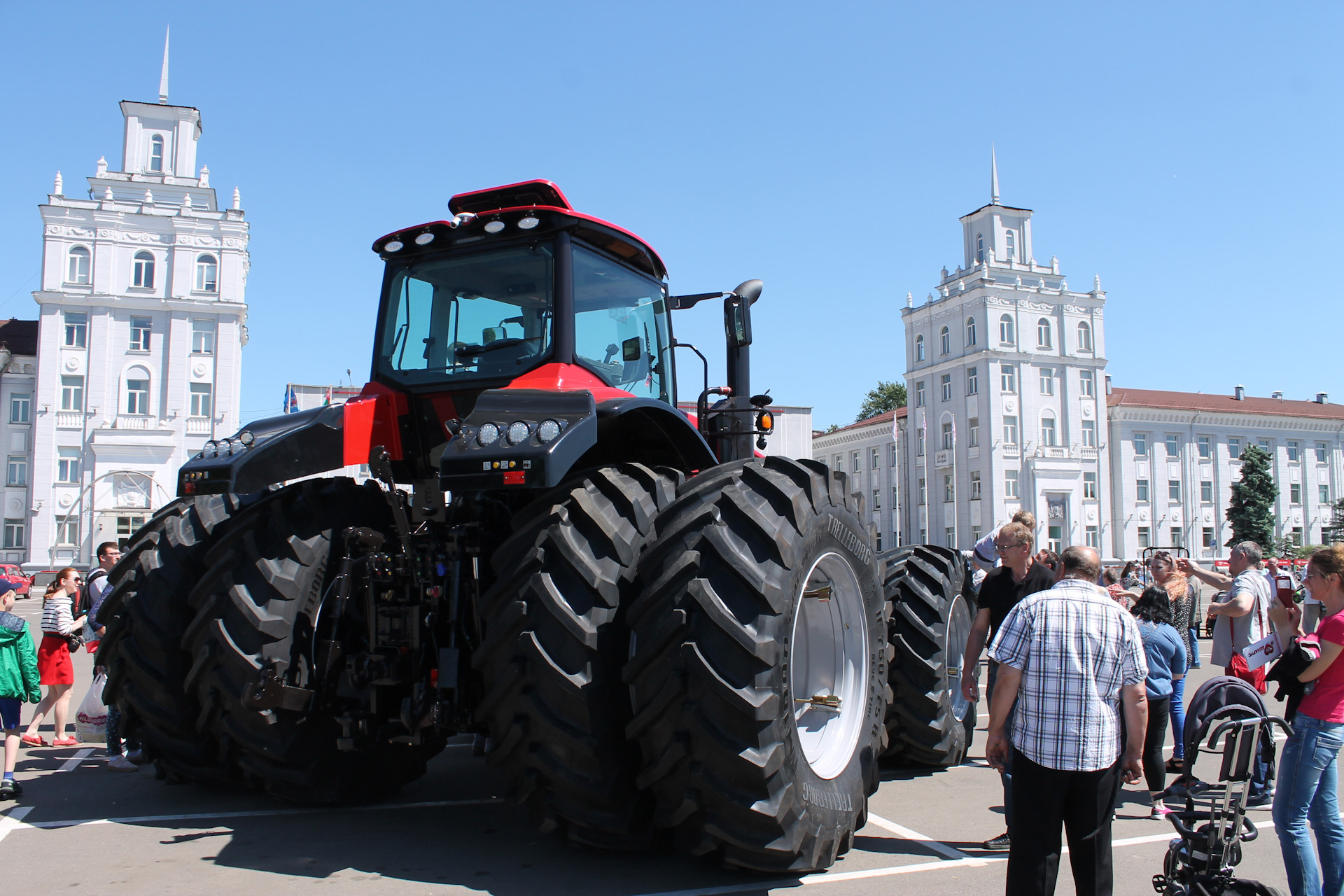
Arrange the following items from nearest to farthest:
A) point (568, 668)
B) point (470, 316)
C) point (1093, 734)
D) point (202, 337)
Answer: point (1093, 734) < point (568, 668) < point (470, 316) < point (202, 337)

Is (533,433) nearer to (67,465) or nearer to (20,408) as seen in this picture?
(67,465)

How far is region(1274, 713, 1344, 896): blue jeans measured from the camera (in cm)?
402

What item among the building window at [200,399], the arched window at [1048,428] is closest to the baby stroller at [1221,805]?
the building window at [200,399]

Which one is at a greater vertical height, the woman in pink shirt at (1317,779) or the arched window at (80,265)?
the arched window at (80,265)

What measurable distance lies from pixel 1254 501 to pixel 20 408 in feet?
235

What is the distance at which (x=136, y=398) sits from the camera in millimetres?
45719

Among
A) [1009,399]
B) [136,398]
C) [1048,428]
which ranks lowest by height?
[136,398]

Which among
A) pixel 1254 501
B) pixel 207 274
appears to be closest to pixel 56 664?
pixel 207 274

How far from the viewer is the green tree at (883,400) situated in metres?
87.4

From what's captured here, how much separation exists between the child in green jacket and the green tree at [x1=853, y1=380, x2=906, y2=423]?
8361 centimetres

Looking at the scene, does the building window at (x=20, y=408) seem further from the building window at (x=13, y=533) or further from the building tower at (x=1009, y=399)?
the building tower at (x=1009, y=399)

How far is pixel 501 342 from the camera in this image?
5.08m

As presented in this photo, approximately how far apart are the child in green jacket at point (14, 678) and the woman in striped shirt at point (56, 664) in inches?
43.8

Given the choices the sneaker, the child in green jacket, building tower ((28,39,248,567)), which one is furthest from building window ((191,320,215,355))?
the sneaker
